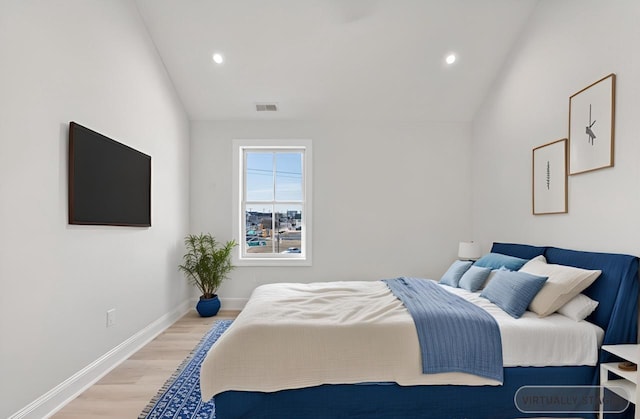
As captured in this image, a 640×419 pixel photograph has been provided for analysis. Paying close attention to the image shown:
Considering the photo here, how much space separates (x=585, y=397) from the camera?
7.27ft

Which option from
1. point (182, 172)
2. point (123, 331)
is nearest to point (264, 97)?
point (182, 172)

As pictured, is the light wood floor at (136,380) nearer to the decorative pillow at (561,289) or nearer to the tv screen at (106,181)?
the tv screen at (106,181)

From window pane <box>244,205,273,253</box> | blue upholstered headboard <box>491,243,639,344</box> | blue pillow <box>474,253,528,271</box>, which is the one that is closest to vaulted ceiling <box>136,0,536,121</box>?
window pane <box>244,205,273,253</box>

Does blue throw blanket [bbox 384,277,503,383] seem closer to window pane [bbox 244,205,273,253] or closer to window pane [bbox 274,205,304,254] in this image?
window pane [bbox 274,205,304,254]

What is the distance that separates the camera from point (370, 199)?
4969 mm

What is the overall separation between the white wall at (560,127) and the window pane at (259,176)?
2702 mm

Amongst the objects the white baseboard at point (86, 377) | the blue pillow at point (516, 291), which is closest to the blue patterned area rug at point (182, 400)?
the white baseboard at point (86, 377)

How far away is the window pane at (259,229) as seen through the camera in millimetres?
5125

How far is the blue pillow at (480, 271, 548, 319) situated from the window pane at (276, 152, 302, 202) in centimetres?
293

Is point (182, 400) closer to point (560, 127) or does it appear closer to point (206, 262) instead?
point (206, 262)

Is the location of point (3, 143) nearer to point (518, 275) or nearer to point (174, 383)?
point (174, 383)

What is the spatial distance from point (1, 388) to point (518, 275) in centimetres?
318

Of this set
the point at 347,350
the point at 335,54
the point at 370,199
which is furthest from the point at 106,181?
the point at 370,199

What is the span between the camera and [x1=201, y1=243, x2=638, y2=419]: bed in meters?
2.10
